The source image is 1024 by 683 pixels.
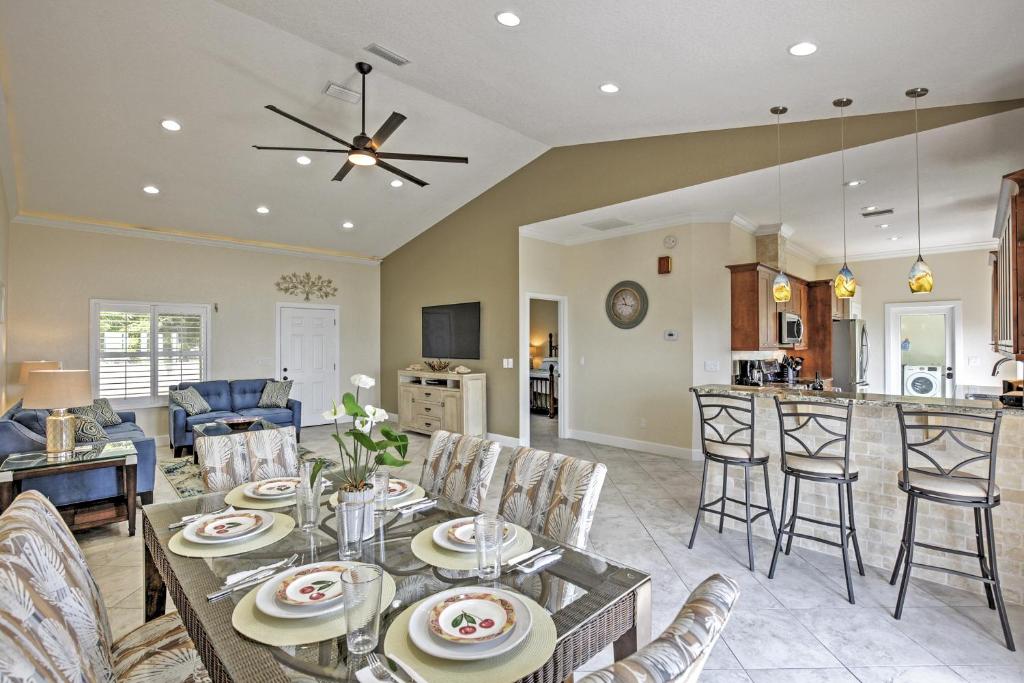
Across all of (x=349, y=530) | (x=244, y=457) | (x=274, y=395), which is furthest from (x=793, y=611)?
(x=274, y=395)

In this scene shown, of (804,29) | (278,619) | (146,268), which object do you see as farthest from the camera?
(146,268)

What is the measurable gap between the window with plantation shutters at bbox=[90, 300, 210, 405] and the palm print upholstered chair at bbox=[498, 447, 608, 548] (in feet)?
21.1

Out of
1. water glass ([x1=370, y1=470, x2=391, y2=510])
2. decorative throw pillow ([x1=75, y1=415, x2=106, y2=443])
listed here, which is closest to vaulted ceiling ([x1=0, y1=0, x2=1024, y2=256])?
decorative throw pillow ([x1=75, y1=415, x2=106, y2=443])

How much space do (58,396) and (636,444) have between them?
530 cm

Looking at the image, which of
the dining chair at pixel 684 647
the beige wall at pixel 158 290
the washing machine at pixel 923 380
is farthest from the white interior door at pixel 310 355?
the washing machine at pixel 923 380

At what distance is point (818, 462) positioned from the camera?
9.07 ft

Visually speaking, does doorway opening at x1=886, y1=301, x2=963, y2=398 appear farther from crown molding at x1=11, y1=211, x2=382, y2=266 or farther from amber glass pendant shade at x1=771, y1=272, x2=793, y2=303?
crown molding at x1=11, y1=211, x2=382, y2=266

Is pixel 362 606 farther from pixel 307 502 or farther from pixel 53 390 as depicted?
pixel 53 390

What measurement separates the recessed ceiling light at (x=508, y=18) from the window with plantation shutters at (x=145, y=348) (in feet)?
19.7

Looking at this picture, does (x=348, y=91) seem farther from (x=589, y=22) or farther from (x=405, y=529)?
(x=405, y=529)

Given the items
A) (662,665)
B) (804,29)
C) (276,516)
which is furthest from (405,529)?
(804,29)

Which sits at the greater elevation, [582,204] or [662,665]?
[582,204]

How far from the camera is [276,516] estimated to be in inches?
68.3

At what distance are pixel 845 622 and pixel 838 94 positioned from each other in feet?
10.3
